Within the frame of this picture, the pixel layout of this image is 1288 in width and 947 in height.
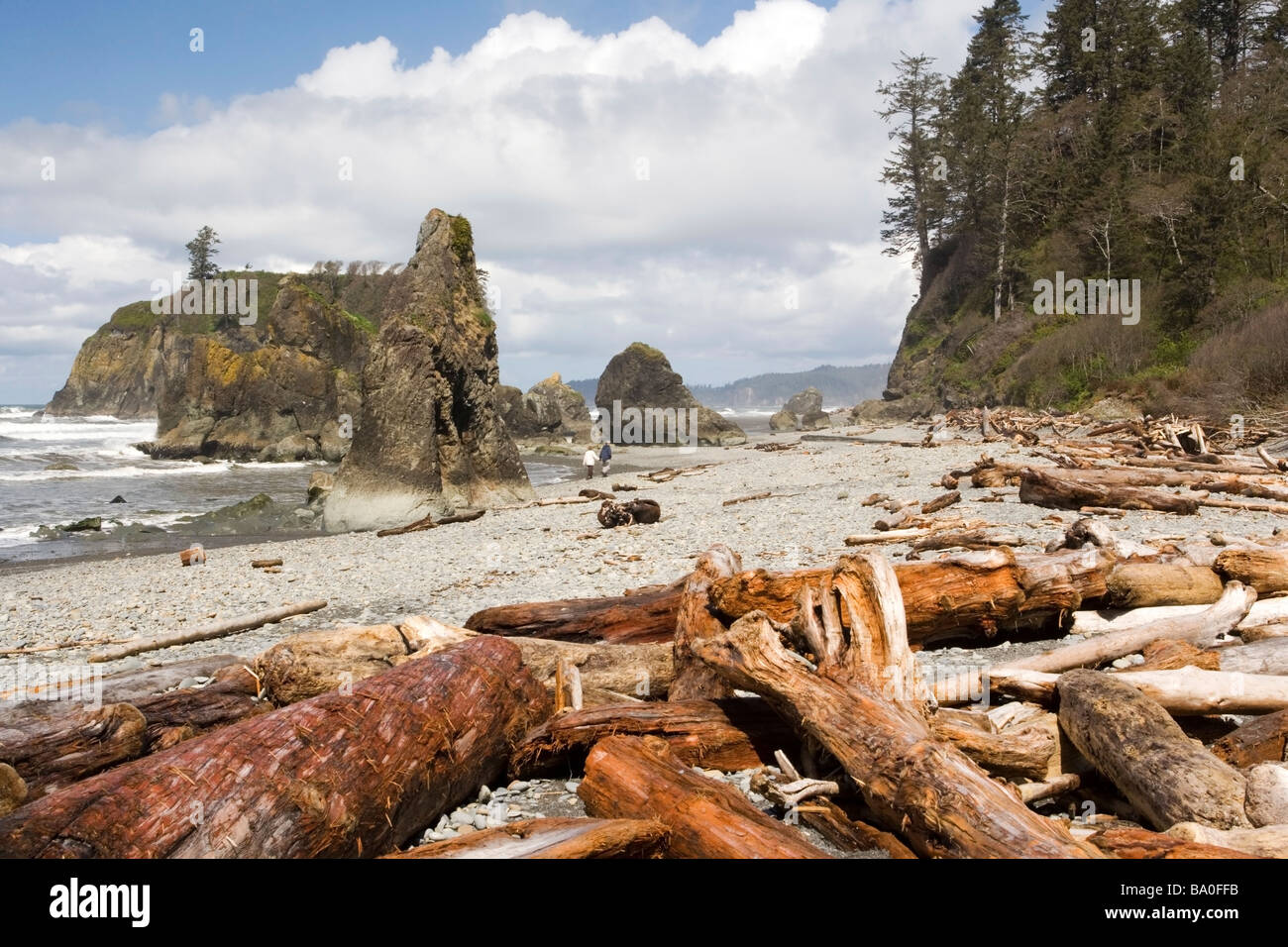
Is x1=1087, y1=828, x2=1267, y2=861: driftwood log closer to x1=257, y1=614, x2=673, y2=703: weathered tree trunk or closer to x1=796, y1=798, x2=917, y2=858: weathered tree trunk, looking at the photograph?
x1=796, y1=798, x2=917, y2=858: weathered tree trunk

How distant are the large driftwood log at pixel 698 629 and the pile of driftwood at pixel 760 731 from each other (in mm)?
23

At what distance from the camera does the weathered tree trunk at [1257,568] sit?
19.7ft

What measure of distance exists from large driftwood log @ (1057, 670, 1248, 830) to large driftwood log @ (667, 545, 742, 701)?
6.52 ft

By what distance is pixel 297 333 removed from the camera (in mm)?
54188

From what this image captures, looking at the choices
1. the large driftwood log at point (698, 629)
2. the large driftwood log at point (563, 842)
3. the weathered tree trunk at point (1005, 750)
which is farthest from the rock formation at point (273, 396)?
the weathered tree trunk at point (1005, 750)

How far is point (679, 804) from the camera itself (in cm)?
344

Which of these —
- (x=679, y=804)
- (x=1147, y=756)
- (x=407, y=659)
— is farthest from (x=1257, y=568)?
(x=407, y=659)

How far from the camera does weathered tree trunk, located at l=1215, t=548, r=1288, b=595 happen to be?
6.01 metres

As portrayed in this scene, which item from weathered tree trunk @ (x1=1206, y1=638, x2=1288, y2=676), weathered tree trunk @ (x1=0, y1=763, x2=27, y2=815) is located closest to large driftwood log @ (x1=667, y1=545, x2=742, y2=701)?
weathered tree trunk @ (x1=1206, y1=638, x2=1288, y2=676)

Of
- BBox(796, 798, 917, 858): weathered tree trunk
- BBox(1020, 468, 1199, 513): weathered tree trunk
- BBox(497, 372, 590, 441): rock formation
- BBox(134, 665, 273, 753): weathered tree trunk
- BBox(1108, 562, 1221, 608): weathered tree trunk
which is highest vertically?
BBox(497, 372, 590, 441): rock formation

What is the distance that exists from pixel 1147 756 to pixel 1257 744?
2.63ft

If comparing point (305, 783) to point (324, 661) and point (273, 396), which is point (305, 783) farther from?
point (273, 396)

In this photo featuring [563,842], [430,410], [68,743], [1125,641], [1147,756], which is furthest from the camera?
[430,410]

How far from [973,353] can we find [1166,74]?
55.6ft
